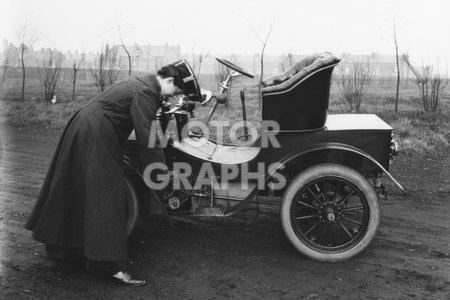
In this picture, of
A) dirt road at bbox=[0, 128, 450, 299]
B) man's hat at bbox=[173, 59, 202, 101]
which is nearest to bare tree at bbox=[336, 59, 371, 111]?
dirt road at bbox=[0, 128, 450, 299]

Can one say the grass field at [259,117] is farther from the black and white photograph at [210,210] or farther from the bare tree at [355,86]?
the black and white photograph at [210,210]

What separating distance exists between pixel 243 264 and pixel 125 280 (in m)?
0.95

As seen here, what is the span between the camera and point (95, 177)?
321 centimetres

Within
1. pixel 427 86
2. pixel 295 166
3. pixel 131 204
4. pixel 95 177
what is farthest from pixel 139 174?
pixel 427 86

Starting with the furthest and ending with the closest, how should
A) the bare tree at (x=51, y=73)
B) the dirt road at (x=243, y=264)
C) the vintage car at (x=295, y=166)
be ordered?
the bare tree at (x=51, y=73) → the vintage car at (x=295, y=166) → the dirt road at (x=243, y=264)

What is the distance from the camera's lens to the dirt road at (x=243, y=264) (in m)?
3.16

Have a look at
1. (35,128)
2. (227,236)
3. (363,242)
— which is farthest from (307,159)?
(35,128)

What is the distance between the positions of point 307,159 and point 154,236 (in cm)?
162

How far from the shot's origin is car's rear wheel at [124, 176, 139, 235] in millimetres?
3752

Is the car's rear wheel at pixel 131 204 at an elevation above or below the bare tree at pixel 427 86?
below

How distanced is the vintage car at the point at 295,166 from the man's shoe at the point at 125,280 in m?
0.59

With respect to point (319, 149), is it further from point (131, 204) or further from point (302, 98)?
point (131, 204)

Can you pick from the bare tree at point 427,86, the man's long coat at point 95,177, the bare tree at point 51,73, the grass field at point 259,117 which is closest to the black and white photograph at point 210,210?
the man's long coat at point 95,177

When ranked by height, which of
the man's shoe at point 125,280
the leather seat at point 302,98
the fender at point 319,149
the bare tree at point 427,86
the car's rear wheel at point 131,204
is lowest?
the man's shoe at point 125,280
